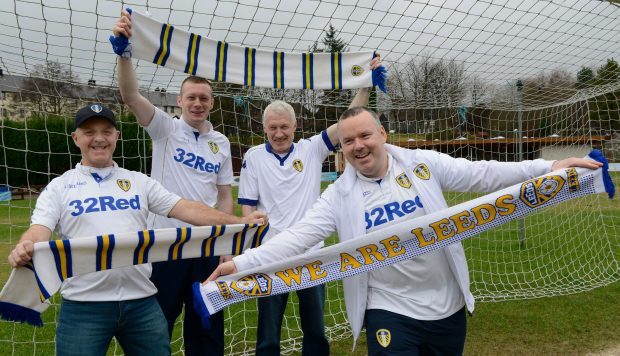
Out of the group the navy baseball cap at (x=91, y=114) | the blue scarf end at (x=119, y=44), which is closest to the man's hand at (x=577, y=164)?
the navy baseball cap at (x=91, y=114)

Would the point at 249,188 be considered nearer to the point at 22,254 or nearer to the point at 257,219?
the point at 257,219

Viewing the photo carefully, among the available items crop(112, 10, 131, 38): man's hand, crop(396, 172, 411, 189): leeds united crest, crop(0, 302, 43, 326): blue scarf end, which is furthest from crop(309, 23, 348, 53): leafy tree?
crop(0, 302, 43, 326): blue scarf end

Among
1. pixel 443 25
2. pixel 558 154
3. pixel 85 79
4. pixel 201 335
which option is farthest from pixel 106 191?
pixel 558 154

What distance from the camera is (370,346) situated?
8.33 ft

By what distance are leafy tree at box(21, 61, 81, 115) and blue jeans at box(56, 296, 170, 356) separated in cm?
269

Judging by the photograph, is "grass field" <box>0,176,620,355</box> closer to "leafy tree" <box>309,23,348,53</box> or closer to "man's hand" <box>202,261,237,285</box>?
"man's hand" <box>202,261,237,285</box>

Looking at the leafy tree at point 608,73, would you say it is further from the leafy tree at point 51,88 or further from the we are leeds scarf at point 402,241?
the leafy tree at point 51,88

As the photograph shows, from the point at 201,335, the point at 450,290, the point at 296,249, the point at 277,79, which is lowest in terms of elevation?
the point at 201,335

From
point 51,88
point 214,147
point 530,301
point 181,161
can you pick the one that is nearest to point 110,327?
point 181,161

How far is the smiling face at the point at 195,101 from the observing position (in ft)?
11.5

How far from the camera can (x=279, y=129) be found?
3613mm

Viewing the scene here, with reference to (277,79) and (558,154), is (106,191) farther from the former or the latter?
(558,154)

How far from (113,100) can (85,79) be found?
2.46ft

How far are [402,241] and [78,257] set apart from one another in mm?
1622
